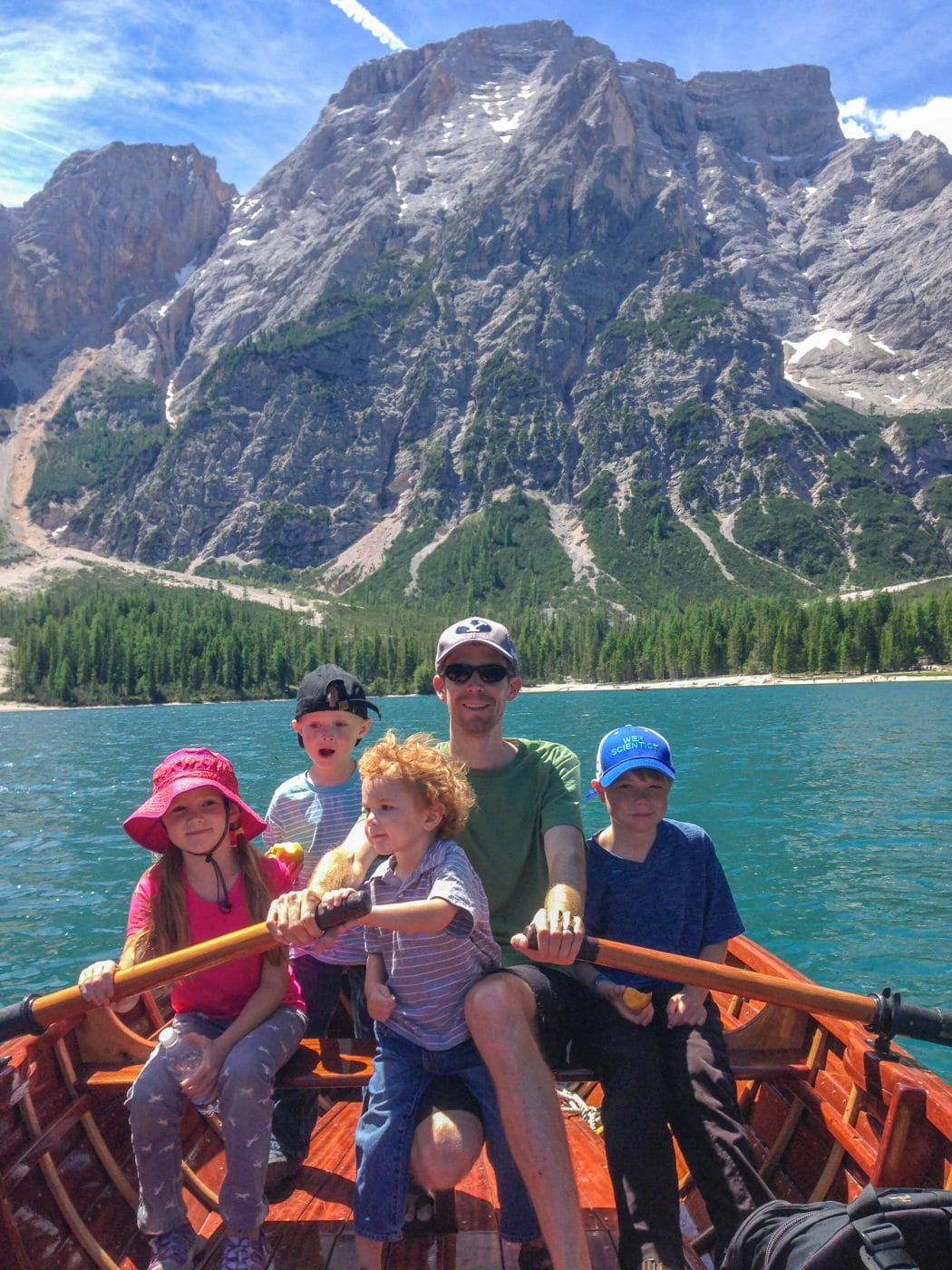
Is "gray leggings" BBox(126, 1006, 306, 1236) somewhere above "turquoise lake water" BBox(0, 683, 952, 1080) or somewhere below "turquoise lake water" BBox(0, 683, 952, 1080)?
above

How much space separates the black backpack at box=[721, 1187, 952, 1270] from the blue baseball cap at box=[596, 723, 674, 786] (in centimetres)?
247

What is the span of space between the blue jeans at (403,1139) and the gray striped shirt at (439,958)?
0.11m

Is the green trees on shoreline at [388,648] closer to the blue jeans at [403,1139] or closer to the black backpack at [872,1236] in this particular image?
the blue jeans at [403,1139]

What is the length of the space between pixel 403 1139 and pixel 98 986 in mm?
1787

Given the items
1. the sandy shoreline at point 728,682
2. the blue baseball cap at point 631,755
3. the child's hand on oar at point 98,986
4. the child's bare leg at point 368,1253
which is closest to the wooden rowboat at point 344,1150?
the child's hand on oar at point 98,986

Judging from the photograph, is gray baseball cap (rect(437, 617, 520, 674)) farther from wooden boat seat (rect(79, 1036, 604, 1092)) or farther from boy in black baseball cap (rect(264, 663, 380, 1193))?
wooden boat seat (rect(79, 1036, 604, 1092))

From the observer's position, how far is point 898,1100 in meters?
4.55

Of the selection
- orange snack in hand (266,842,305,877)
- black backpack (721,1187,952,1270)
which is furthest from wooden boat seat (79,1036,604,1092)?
black backpack (721,1187,952,1270)

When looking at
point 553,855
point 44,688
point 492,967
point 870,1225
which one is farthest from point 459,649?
point 44,688

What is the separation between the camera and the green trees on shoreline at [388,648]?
364 feet

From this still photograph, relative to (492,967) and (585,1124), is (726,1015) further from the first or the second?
(492,967)

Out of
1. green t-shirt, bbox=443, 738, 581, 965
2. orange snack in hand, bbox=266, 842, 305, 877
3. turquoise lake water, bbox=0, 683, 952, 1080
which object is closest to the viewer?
green t-shirt, bbox=443, 738, 581, 965

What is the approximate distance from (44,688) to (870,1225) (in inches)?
5679

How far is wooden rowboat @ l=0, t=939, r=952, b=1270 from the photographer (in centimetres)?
472
